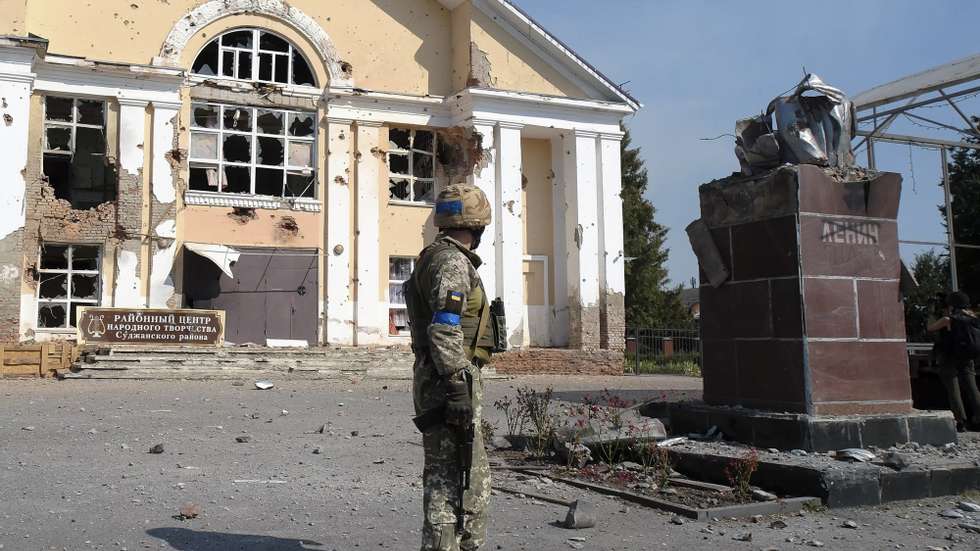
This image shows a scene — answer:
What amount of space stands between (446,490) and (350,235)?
678 inches

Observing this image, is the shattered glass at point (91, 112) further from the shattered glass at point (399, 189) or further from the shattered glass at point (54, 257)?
the shattered glass at point (399, 189)

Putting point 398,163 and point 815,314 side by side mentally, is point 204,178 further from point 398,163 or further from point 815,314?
point 815,314

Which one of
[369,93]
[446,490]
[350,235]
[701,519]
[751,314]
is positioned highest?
[369,93]

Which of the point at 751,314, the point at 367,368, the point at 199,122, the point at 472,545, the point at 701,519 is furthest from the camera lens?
the point at 199,122

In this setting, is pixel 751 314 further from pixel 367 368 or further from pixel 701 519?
pixel 367 368

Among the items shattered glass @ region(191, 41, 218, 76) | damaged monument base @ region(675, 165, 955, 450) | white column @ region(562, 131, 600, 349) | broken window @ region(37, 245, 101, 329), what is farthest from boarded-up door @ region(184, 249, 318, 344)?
damaged monument base @ region(675, 165, 955, 450)

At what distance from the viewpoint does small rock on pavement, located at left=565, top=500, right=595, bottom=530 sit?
584 cm

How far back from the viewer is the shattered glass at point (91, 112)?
1947cm

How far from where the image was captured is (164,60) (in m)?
19.8

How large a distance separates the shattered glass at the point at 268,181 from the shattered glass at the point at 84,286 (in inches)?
157

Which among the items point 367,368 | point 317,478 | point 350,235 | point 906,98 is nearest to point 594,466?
point 317,478

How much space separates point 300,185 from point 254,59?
3.06 m

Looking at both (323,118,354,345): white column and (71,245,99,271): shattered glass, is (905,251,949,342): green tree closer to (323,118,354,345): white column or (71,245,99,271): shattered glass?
(323,118,354,345): white column

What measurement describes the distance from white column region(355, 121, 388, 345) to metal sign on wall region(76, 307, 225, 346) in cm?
362
